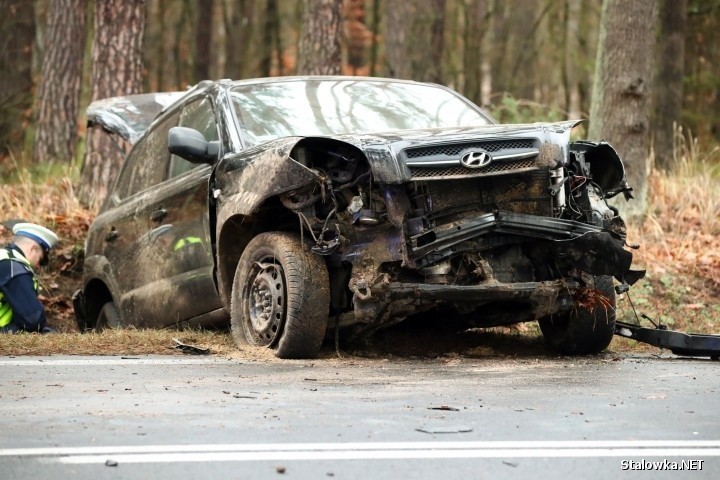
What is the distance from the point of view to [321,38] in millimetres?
17375

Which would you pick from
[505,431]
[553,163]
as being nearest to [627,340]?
[553,163]

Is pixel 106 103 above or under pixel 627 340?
above

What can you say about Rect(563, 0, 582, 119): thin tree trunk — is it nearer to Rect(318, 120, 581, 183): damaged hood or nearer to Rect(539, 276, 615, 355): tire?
Rect(539, 276, 615, 355): tire

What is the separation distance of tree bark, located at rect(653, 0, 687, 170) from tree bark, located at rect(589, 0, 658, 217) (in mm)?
6670

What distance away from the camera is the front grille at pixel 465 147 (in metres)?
6.87

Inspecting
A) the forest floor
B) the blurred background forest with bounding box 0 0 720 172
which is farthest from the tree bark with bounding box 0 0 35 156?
the forest floor

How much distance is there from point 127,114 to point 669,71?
12280 mm

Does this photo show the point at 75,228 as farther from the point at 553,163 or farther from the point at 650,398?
the point at 650,398

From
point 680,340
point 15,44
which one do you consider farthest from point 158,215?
point 15,44

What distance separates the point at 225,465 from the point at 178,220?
471 cm

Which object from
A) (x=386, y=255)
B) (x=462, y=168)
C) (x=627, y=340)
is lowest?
(x=627, y=340)

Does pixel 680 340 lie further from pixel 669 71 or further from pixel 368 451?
pixel 669 71

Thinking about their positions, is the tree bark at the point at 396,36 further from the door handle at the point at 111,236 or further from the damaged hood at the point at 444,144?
the damaged hood at the point at 444,144

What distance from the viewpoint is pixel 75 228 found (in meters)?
13.0
